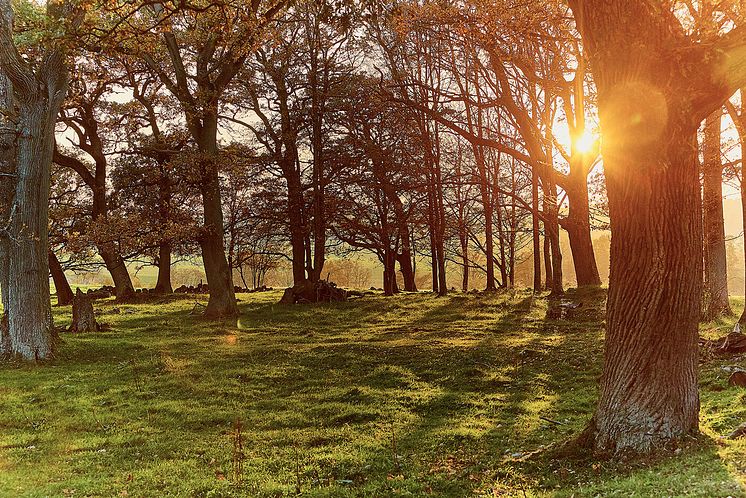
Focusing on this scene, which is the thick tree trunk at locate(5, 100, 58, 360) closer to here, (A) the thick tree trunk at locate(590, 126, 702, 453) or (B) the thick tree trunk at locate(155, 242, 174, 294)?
(A) the thick tree trunk at locate(590, 126, 702, 453)

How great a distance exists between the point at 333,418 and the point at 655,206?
6572mm

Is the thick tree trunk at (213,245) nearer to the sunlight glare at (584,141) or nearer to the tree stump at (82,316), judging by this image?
the tree stump at (82,316)

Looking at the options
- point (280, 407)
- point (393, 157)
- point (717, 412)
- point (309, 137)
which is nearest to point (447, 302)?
point (393, 157)

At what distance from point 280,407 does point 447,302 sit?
1725cm

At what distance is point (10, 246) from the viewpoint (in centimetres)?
1485

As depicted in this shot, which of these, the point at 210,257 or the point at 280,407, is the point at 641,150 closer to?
the point at 280,407

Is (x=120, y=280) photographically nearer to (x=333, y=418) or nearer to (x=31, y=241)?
(x=31, y=241)

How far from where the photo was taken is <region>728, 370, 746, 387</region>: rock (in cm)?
952

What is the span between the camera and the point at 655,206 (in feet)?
22.6

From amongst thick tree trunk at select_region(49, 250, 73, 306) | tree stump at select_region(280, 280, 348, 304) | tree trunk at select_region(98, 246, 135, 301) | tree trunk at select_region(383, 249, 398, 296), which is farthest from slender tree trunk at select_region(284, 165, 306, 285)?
thick tree trunk at select_region(49, 250, 73, 306)

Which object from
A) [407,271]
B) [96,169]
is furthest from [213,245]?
[407,271]

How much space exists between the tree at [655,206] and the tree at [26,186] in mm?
13575

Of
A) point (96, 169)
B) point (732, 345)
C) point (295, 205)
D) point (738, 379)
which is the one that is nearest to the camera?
point (738, 379)

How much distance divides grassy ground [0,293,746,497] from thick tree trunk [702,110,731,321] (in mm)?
2982
